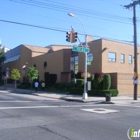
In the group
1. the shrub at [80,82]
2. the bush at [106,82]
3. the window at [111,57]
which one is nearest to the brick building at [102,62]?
the window at [111,57]

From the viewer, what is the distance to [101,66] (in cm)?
3472

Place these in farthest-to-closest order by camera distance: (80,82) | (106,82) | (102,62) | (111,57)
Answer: (111,57) < (102,62) < (80,82) < (106,82)

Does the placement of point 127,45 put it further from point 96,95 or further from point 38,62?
point 38,62

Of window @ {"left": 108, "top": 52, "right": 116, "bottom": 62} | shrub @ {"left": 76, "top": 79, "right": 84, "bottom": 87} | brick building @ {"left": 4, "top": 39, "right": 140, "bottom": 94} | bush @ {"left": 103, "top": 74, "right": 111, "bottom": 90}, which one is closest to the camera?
bush @ {"left": 103, "top": 74, "right": 111, "bottom": 90}

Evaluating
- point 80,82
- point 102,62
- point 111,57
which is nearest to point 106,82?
point 80,82

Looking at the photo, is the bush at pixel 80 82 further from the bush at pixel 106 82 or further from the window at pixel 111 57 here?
the window at pixel 111 57

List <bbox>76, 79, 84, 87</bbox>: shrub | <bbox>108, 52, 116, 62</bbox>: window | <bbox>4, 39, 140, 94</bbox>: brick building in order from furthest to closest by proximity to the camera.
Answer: <bbox>108, 52, 116, 62</bbox>: window
<bbox>76, 79, 84, 87</bbox>: shrub
<bbox>4, 39, 140, 94</bbox>: brick building

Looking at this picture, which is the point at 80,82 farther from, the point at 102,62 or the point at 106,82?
the point at 102,62

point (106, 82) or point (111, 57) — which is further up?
point (111, 57)

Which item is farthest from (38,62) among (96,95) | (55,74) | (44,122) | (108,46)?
(44,122)

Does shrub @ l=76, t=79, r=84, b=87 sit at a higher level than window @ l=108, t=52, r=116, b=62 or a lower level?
lower

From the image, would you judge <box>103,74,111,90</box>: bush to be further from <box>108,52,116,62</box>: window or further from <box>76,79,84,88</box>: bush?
<box>108,52,116,62</box>: window

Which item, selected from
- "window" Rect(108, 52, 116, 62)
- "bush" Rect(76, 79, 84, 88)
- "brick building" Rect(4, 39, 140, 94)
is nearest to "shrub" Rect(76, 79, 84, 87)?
"bush" Rect(76, 79, 84, 88)

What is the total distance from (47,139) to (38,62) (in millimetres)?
48666
